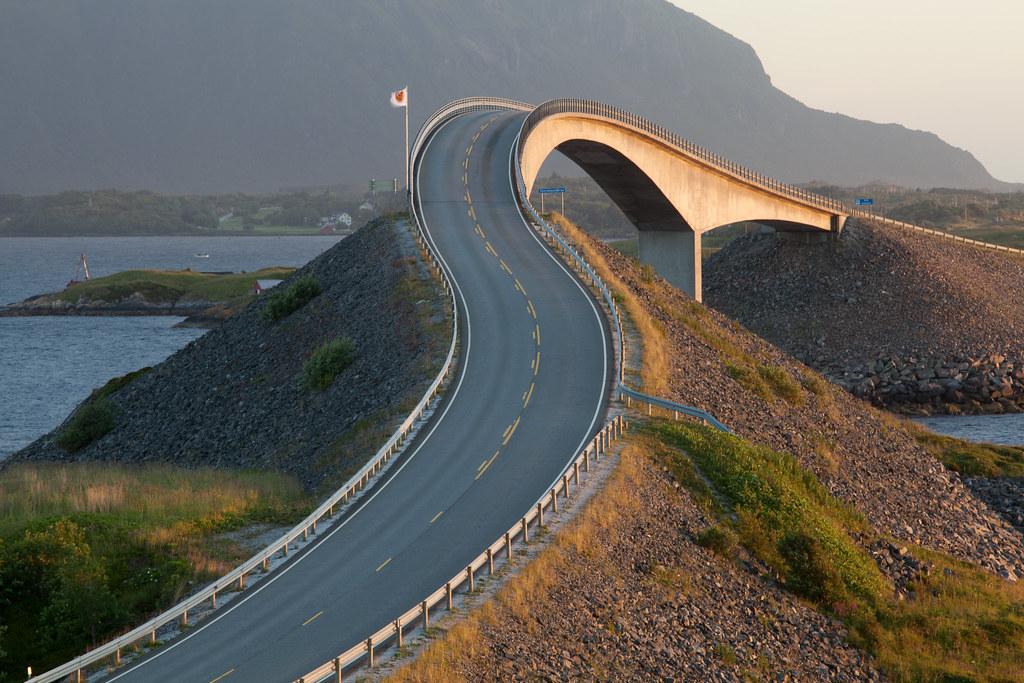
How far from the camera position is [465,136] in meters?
76.7

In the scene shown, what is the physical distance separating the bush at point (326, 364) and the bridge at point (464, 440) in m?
4.80

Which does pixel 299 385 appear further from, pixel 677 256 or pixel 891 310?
pixel 891 310

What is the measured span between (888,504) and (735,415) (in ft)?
20.3

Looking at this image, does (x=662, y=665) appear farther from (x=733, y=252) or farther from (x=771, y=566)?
(x=733, y=252)

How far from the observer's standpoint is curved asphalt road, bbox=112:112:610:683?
21.7 meters

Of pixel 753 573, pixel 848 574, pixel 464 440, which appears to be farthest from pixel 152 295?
pixel 848 574

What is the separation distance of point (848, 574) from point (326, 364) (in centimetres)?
2359

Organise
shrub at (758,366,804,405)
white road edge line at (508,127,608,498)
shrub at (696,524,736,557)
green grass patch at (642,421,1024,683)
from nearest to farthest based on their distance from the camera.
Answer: green grass patch at (642,421,1024,683) < shrub at (696,524,736,557) < white road edge line at (508,127,608,498) < shrub at (758,366,804,405)

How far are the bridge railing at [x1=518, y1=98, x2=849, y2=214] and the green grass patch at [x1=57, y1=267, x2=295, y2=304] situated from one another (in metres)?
74.5

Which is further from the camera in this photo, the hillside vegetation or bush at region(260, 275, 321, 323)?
bush at region(260, 275, 321, 323)

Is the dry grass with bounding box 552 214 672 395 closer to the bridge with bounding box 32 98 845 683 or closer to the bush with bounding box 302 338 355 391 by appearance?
the bridge with bounding box 32 98 845 683

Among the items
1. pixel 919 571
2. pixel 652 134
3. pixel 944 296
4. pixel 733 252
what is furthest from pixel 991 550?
pixel 733 252

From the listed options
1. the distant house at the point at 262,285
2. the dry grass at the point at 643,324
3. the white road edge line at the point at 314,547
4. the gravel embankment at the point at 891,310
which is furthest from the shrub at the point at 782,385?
the distant house at the point at 262,285

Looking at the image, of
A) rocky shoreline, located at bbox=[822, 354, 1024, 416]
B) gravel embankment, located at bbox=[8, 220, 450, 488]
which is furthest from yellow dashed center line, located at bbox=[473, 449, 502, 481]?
rocky shoreline, located at bbox=[822, 354, 1024, 416]
